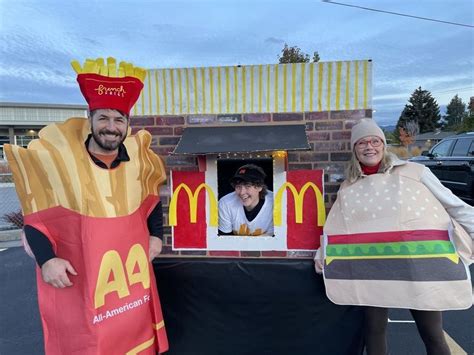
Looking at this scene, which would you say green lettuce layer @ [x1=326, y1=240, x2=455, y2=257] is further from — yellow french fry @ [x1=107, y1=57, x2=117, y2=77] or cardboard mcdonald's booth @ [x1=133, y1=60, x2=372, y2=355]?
yellow french fry @ [x1=107, y1=57, x2=117, y2=77]

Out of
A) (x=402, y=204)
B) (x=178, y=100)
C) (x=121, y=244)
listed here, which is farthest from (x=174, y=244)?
(x=402, y=204)

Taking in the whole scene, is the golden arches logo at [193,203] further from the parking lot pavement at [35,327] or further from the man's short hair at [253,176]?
the parking lot pavement at [35,327]

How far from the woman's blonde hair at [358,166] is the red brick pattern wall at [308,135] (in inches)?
10.7

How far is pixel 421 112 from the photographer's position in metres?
45.0

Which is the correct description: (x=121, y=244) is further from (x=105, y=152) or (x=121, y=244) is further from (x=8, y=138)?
(x=8, y=138)

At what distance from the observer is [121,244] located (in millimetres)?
1967

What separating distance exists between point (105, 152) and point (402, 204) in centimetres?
177

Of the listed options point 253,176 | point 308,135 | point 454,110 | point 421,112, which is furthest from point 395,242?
point 454,110

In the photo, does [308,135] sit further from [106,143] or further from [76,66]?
[76,66]

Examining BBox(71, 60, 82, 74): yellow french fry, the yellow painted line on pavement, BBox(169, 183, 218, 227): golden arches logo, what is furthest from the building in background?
the yellow painted line on pavement

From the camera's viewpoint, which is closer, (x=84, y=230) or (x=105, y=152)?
(x=84, y=230)

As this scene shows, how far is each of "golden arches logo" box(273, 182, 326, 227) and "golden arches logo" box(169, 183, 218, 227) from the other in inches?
18.1

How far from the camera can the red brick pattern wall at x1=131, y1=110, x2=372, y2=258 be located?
97.7 inches

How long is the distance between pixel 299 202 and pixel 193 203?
2.60ft
